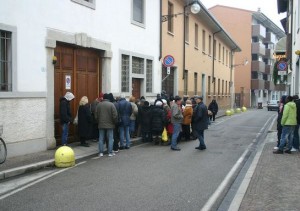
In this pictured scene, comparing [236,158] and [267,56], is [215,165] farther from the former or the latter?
[267,56]

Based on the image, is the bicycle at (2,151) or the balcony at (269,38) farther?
the balcony at (269,38)

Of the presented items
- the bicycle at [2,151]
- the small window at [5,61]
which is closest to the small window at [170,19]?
Answer: the small window at [5,61]

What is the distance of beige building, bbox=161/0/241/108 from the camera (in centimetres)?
2204

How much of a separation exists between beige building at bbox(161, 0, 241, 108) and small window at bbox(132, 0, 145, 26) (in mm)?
2237

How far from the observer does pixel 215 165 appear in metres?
10.1

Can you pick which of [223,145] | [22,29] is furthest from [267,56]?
[22,29]

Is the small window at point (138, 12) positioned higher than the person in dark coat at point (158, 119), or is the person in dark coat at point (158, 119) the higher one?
the small window at point (138, 12)

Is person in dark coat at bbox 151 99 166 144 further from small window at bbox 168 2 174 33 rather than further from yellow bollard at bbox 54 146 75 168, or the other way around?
small window at bbox 168 2 174 33

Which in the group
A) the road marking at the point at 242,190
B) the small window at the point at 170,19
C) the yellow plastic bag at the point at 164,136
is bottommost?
the road marking at the point at 242,190

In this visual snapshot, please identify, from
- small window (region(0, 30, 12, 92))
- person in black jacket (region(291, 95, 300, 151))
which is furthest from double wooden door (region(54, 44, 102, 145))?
person in black jacket (region(291, 95, 300, 151))

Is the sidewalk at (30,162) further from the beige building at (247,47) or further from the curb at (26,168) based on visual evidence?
the beige building at (247,47)

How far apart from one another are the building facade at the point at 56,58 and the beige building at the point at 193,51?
9.59 feet

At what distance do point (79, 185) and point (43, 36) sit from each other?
17.2 ft

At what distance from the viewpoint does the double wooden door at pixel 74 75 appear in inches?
489
